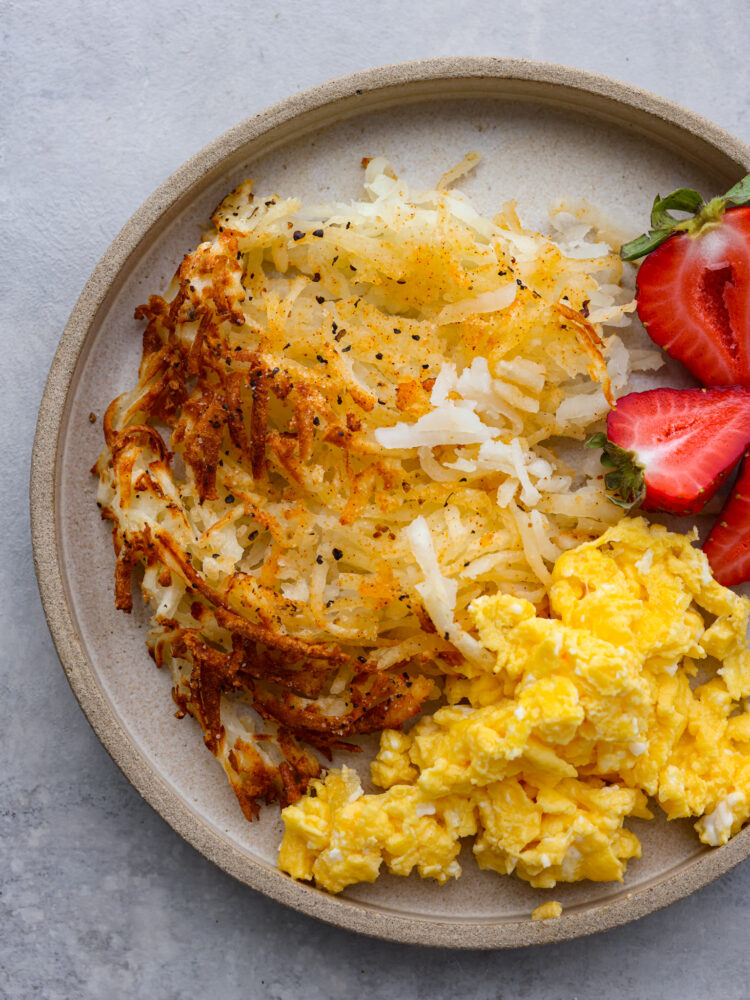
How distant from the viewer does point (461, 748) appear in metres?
2.08

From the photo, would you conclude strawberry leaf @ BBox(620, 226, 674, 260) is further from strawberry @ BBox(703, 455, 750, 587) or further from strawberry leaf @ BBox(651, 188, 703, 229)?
strawberry @ BBox(703, 455, 750, 587)

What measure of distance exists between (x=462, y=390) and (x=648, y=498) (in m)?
0.58

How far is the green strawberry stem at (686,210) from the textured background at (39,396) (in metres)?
0.61

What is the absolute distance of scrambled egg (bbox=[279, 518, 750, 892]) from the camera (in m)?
2.00

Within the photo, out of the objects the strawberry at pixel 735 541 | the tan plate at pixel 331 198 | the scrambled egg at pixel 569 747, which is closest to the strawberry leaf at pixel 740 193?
the tan plate at pixel 331 198

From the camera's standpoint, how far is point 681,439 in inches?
84.6

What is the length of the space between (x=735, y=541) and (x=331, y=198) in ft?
5.01

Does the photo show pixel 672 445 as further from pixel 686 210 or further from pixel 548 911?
Answer: pixel 548 911

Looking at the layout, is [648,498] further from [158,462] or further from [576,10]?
[576,10]

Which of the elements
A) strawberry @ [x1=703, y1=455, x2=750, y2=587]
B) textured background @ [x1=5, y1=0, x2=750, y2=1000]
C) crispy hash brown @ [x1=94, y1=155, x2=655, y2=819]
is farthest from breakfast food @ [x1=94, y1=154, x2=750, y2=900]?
textured background @ [x1=5, y1=0, x2=750, y2=1000]

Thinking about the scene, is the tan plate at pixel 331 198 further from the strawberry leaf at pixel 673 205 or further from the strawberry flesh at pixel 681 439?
the strawberry flesh at pixel 681 439

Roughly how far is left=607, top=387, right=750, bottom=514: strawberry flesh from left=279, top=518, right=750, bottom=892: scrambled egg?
138mm

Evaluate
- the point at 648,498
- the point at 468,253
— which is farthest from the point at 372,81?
the point at 648,498

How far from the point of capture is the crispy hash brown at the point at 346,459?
2.16 meters
